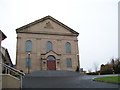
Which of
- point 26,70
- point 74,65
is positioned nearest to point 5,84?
point 26,70

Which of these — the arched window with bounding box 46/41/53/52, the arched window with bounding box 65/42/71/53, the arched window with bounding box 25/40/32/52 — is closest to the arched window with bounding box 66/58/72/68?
the arched window with bounding box 65/42/71/53

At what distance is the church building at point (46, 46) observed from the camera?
42659mm

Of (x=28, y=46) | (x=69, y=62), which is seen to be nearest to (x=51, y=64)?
(x=69, y=62)

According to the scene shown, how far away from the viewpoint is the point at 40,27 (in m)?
45.5

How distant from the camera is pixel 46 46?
146ft

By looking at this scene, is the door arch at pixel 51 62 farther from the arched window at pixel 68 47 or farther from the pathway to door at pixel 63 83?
the pathway to door at pixel 63 83

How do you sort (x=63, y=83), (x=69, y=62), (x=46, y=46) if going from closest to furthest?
1. (x=63, y=83)
2. (x=46, y=46)
3. (x=69, y=62)

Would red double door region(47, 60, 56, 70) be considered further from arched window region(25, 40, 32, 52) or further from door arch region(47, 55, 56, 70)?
arched window region(25, 40, 32, 52)

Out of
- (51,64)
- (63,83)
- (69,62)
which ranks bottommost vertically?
(63,83)

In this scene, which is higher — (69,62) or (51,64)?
(69,62)

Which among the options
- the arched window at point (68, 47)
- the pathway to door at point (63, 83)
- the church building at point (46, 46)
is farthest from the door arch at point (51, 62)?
the pathway to door at point (63, 83)

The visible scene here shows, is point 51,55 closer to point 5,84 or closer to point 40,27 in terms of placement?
point 40,27

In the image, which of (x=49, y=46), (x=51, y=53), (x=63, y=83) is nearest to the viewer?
(x=63, y=83)

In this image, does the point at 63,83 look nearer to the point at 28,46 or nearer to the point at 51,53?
the point at 51,53
